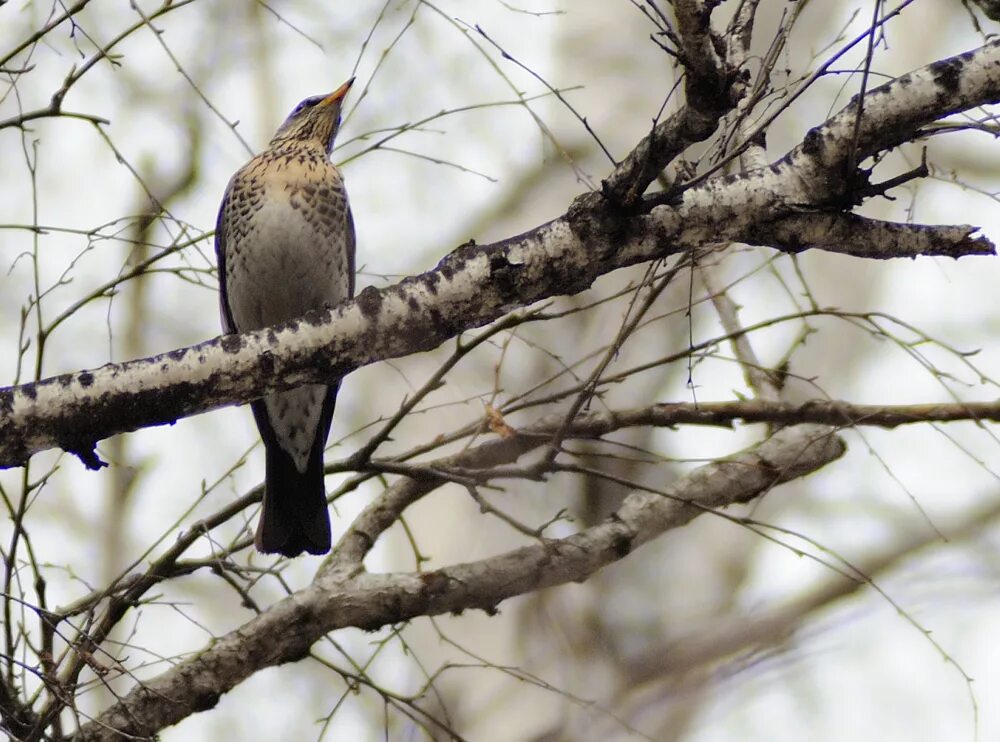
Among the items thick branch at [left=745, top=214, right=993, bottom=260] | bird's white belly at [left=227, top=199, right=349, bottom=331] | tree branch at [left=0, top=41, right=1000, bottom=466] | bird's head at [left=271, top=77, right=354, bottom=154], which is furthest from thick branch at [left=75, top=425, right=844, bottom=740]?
bird's head at [left=271, top=77, right=354, bottom=154]

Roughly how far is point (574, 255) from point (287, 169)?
6.61 feet

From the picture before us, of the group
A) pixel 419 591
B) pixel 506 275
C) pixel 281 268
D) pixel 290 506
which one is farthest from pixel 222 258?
pixel 506 275

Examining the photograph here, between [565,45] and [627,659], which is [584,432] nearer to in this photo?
[627,659]

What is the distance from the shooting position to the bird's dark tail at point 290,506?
3.88 m

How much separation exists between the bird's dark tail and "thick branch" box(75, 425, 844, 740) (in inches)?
24.8

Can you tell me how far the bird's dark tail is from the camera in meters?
3.88

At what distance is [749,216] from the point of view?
266cm

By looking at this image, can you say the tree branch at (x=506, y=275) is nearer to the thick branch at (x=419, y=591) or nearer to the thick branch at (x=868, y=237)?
the thick branch at (x=868, y=237)

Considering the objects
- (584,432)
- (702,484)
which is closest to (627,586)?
(702,484)

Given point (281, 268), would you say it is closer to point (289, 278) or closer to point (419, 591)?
point (289, 278)

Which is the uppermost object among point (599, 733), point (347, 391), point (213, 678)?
point (347, 391)

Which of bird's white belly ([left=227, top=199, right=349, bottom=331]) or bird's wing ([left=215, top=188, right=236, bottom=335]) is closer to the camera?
bird's white belly ([left=227, top=199, right=349, bottom=331])

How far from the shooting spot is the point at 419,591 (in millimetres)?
3180

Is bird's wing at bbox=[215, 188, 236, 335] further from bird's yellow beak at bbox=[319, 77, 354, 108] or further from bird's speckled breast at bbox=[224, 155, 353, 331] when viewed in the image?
bird's yellow beak at bbox=[319, 77, 354, 108]
